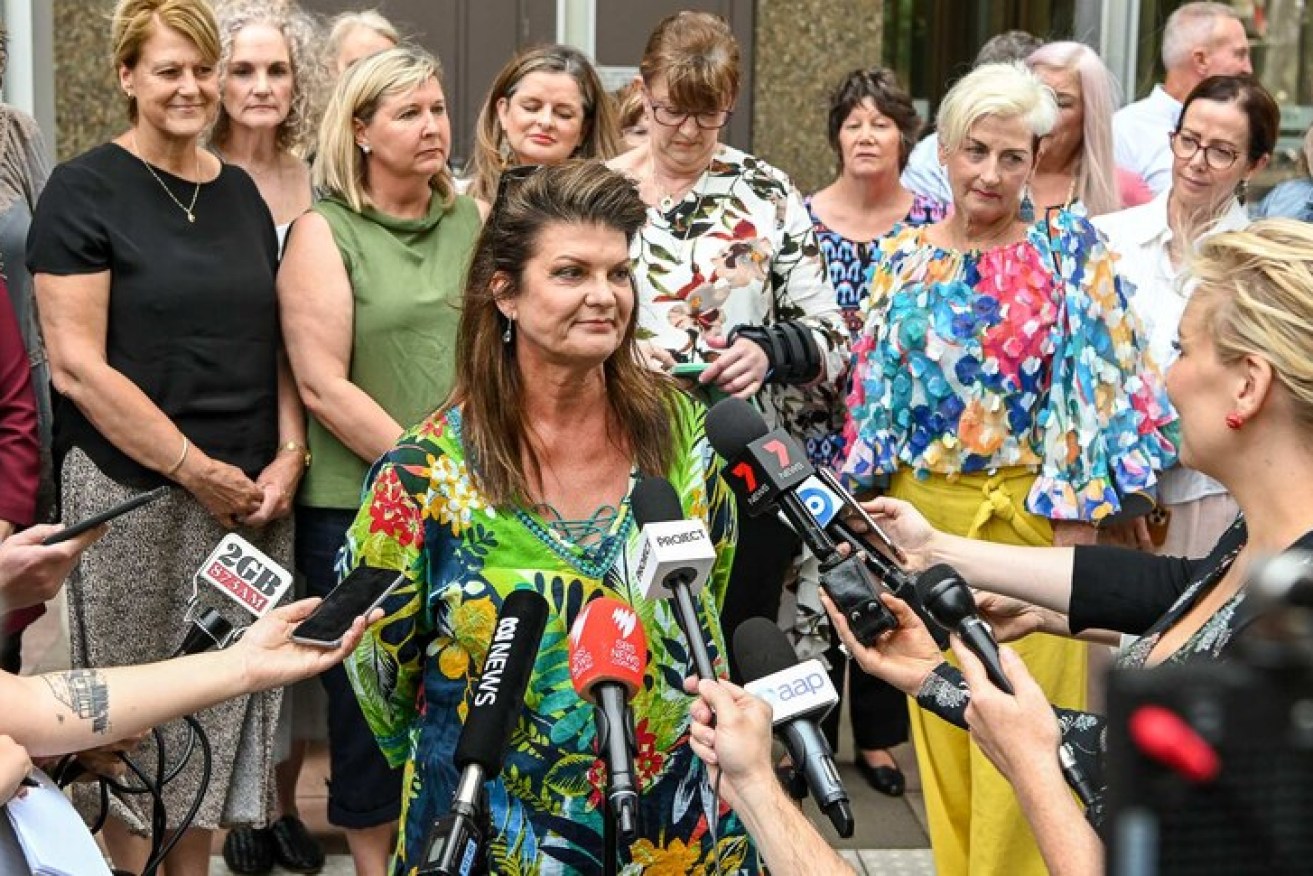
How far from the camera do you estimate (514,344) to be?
3.47 metres

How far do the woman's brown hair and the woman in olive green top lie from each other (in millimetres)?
1174

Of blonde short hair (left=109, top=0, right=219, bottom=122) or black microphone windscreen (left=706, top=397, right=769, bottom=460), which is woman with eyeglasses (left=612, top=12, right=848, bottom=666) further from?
black microphone windscreen (left=706, top=397, right=769, bottom=460)

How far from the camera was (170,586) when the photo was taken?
15.4ft

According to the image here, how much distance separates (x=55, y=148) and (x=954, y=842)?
16.3ft

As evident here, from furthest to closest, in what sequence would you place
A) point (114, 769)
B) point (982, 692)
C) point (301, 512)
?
point (301, 512)
point (114, 769)
point (982, 692)

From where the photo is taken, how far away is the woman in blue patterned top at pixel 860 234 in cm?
548

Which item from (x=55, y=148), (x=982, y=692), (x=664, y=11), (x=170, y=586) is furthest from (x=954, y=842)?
(x=55, y=148)

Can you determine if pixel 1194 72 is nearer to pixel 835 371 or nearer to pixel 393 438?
pixel 835 371

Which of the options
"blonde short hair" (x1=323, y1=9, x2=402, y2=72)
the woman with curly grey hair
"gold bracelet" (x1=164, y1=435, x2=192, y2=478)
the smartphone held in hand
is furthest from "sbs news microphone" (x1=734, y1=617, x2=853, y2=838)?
"blonde short hair" (x1=323, y1=9, x2=402, y2=72)

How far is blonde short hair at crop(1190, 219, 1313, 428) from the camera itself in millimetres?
2535

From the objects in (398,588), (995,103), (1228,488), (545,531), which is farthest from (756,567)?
(1228,488)

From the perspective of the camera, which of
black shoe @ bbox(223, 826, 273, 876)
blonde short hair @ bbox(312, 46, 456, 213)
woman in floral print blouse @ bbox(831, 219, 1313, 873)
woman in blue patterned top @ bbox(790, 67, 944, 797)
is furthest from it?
woman in blue patterned top @ bbox(790, 67, 944, 797)

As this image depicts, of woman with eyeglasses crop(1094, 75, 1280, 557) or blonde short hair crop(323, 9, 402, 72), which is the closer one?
woman with eyeglasses crop(1094, 75, 1280, 557)

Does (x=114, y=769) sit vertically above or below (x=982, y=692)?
below
